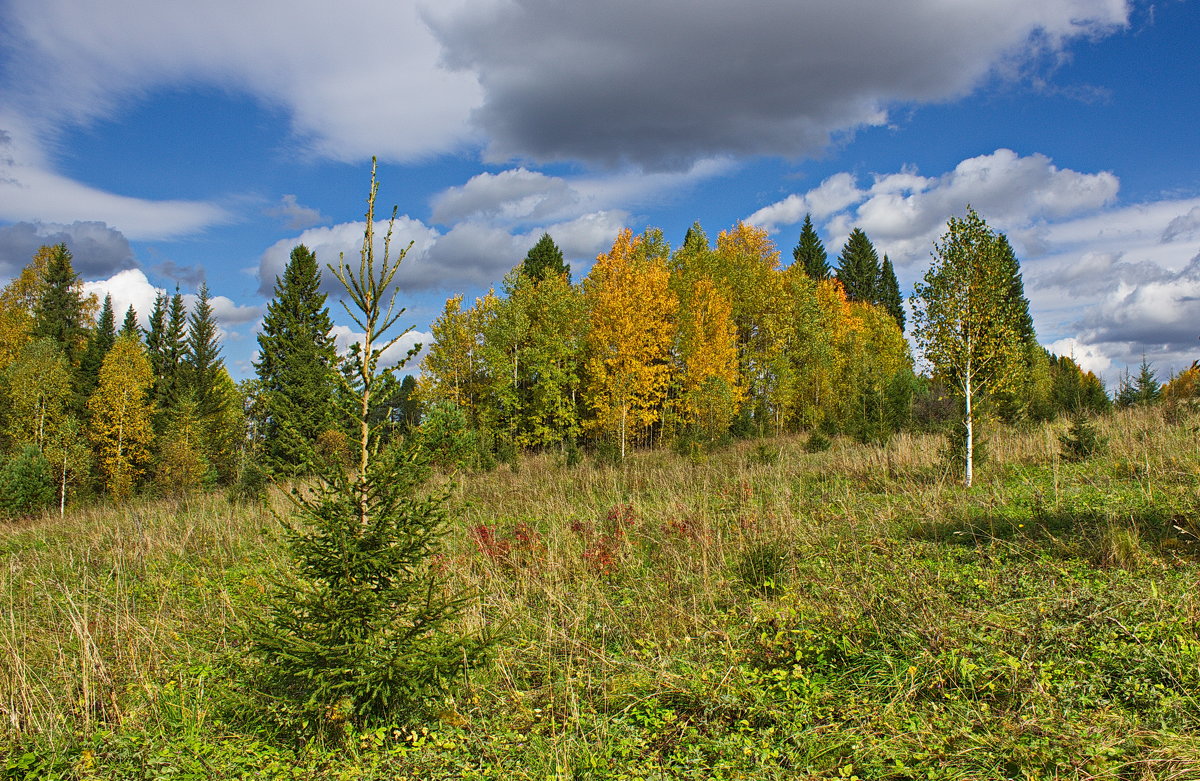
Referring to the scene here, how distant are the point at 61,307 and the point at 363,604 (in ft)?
156

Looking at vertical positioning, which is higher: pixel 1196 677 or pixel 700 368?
pixel 700 368

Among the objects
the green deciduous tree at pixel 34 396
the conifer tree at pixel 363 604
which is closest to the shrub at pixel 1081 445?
the conifer tree at pixel 363 604

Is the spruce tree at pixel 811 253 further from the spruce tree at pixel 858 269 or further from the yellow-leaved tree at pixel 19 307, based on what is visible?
the yellow-leaved tree at pixel 19 307

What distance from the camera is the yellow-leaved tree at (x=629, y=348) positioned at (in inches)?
883

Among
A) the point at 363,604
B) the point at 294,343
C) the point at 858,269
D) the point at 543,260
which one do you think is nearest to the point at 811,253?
the point at 858,269

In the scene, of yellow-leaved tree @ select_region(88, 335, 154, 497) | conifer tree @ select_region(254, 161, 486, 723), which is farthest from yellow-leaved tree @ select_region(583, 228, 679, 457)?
yellow-leaved tree @ select_region(88, 335, 154, 497)

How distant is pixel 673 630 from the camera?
15.4 ft

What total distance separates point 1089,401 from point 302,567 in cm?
2669

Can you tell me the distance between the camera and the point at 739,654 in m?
4.09

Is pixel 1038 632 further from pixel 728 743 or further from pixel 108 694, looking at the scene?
pixel 108 694

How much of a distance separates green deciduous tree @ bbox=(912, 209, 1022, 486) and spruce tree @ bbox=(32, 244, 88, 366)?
45.1 meters

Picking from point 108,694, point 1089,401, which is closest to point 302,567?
point 108,694

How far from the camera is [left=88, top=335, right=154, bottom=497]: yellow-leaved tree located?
2769 centimetres

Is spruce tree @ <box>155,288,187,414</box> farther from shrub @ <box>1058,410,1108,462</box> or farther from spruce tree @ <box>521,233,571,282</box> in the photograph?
shrub @ <box>1058,410,1108,462</box>
